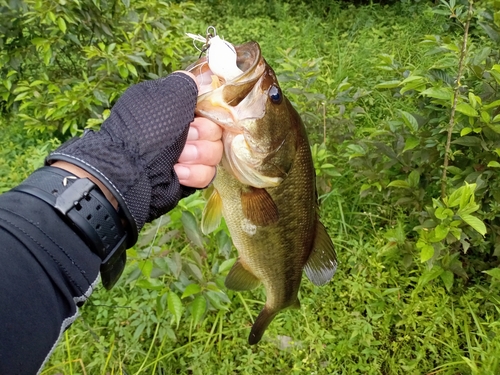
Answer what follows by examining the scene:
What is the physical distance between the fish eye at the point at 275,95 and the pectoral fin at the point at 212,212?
17.9 inches

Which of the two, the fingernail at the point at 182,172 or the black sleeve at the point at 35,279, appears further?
the fingernail at the point at 182,172

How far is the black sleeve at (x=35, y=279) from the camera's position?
3.07 feet

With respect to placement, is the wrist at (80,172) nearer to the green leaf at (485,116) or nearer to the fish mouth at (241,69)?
the fish mouth at (241,69)

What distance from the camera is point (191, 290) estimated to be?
204 centimetres

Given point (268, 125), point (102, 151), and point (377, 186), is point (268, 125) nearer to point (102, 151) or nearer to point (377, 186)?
point (102, 151)

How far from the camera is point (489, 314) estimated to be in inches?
101

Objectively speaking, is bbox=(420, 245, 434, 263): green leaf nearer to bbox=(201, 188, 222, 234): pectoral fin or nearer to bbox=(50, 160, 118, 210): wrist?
bbox=(201, 188, 222, 234): pectoral fin

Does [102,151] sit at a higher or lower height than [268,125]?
higher

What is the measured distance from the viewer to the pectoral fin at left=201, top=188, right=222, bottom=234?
1.73 metres

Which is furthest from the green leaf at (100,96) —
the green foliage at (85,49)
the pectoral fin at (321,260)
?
the pectoral fin at (321,260)

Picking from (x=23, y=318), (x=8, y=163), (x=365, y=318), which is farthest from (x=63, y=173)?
(x=8, y=163)

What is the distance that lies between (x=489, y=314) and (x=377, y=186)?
3.23 feet

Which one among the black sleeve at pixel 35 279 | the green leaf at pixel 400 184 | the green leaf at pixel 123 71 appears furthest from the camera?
the green leaf at pixel 123 71

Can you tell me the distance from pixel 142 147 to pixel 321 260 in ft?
3.10
